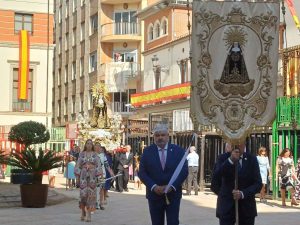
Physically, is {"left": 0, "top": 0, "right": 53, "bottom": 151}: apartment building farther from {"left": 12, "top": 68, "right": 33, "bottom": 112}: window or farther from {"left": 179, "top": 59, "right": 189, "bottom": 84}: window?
{"left": 179, "top": 59, "right": 189, "bottom": 84}: window

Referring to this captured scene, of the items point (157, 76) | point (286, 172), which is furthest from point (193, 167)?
point (157, 76)

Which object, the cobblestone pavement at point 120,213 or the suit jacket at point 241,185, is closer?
the suit jacket at point 241,185

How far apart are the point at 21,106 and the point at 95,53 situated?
13599 millimetres

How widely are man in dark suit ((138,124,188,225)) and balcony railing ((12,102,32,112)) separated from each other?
107 feet

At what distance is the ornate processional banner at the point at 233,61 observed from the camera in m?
8.88

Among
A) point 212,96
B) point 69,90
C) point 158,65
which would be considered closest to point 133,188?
point 158,65

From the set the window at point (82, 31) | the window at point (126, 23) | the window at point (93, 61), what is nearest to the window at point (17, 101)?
the window at point (126, 23)

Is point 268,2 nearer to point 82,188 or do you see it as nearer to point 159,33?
point 82,188

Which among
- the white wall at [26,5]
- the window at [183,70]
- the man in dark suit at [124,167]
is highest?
the white wall at [26,5]

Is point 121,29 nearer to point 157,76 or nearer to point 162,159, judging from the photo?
point 157,76

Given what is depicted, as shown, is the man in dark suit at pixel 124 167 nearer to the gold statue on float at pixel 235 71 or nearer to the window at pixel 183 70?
the window at pixel 183 70

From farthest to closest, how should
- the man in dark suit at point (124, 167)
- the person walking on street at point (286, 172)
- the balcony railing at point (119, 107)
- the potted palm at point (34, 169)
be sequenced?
the balcony railing at point (119, 107) → the man in dark suit at point (124, 167) → the person walking on street at point (286, 172) → the potted palm at point (34, 169)

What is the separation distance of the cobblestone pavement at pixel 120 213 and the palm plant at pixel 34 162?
0.94 metres

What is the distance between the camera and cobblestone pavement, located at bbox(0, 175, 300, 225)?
14.4 metres
